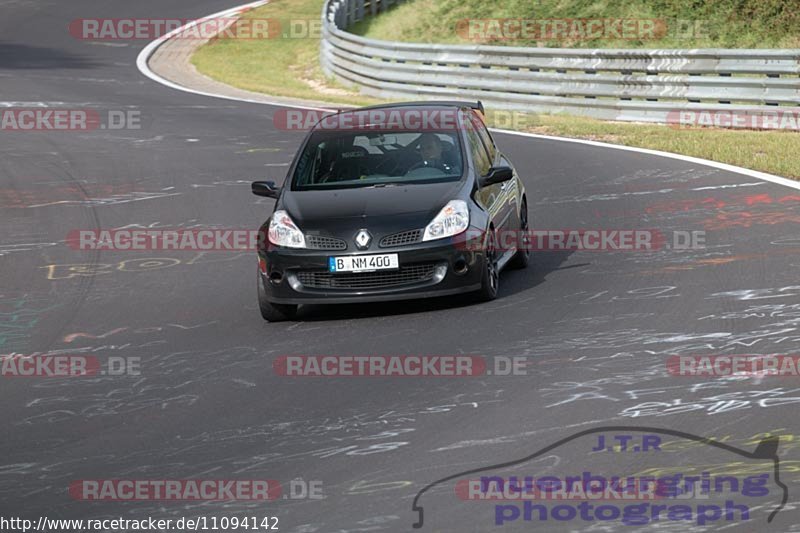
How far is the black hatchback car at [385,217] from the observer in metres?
10.7

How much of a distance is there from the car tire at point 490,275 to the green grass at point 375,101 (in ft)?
22.1

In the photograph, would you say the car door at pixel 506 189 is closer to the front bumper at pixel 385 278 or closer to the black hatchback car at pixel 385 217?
the black hatchback car at pixel 385 217

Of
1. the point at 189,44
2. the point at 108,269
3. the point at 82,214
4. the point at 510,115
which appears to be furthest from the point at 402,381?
the point at 189,44

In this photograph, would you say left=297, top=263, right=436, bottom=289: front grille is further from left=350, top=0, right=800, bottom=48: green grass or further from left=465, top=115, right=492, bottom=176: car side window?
left=350, top=0, right=800, bottom=48: green grass

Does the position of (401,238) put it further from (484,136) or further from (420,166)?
(484,136)

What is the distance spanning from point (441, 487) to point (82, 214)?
Result: 1086 centimetres

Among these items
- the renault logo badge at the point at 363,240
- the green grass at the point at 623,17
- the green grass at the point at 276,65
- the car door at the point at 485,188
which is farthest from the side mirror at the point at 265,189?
the green grass at the point at 623,17

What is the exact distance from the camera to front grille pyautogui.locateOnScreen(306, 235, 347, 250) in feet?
35.1

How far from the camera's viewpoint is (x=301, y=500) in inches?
255

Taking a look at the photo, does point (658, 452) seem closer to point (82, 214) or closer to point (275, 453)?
point (275, 453)

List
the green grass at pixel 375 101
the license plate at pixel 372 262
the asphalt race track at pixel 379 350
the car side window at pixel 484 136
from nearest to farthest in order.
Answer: the asphalt race track at pixel 379 350, the license plate at pixel 372 262, the car side window at pixel 484 136, the green grass at pixel 375 101

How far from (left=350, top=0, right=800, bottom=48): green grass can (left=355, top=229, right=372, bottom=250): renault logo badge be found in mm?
22234

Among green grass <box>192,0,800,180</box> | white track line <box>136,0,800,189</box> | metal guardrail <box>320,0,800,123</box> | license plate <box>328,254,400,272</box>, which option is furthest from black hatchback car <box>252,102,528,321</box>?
metal guardrail <box>320,0,800,123</box>

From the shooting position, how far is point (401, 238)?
1070 cm
